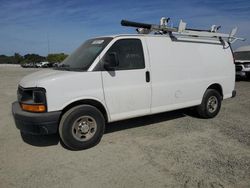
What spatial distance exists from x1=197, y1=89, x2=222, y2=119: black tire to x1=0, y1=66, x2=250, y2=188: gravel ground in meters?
0.33

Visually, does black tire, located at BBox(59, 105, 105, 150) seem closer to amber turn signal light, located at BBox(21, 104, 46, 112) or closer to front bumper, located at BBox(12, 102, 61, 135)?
front bumper, located at BBox(12, 102, 61, 135)

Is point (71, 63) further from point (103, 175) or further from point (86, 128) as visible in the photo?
point (103, 175)

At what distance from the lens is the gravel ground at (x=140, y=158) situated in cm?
367

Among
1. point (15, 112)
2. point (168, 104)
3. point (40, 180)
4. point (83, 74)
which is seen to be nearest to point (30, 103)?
point (15, 112)

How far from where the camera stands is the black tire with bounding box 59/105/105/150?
181 inches

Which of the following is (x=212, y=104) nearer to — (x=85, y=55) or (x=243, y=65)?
(x=85, y=55)

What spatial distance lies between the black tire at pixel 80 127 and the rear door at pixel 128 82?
13.4 inches

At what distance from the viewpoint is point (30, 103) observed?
446 cm

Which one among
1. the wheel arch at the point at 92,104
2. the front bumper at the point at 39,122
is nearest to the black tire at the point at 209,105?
the wheel arch at the point at 92,104

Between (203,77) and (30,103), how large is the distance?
13.6ft

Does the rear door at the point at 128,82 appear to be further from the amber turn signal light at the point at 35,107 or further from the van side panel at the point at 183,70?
the amber turn signal light at the point at 35,107

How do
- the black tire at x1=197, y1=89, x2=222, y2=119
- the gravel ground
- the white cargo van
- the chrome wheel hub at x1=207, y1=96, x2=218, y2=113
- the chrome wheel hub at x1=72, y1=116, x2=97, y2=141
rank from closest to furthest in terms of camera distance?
the gravel ground
the white cargo van
the chrome wheel hub at x1=72, y1=116, x2=97, y2=141
the black tire at x1=197, y1=89, x2=222, y2=119
the chrome wheel hub at x1=207, y1=96, x2=218, y2=113

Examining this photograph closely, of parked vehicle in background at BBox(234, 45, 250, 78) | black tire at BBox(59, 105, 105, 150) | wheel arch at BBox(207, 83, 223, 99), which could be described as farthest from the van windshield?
parked vehicle in background at BBox(234, 45, 250, 78)

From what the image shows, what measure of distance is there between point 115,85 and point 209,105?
303 cm
